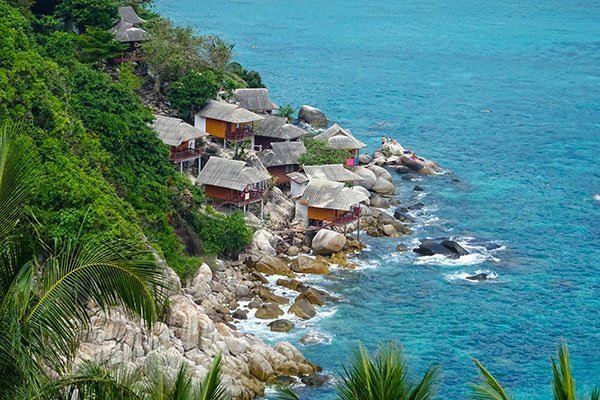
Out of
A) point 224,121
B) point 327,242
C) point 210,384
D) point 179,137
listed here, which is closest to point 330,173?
point 224,121

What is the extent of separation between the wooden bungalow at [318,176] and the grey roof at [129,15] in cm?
1589

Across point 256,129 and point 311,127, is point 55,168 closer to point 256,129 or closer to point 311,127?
point 256,129

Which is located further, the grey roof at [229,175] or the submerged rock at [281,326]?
the grey roof at [229,175]

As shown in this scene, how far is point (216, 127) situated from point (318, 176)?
6.34m

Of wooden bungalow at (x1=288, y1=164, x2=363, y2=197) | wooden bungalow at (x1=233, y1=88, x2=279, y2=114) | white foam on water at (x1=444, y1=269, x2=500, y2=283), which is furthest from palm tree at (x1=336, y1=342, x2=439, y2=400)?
wooden bungalow at (x1=233, y1=88, x2=279, y2=114)

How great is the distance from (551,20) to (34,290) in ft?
413

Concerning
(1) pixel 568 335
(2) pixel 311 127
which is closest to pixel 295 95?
(2) pixel 311 127

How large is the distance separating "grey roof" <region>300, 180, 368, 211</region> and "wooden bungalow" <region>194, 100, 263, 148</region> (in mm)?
5888

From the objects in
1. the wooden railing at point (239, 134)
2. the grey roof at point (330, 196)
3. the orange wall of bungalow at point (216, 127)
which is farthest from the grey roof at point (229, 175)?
the orange wall of bungalow at point (216, 127)

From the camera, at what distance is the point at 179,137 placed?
48219 mm

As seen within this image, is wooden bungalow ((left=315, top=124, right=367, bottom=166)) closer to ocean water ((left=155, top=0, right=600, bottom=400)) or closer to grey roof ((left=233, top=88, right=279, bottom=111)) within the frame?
ocean water ((left=155, top=0, right=600, bottom=400))

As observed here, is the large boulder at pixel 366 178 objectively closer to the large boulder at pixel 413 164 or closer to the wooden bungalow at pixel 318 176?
the wooden bungalow at pixel 318 176

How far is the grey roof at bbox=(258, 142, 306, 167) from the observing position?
5288 centimetres

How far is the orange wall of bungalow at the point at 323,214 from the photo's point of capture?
4828 centimetres
